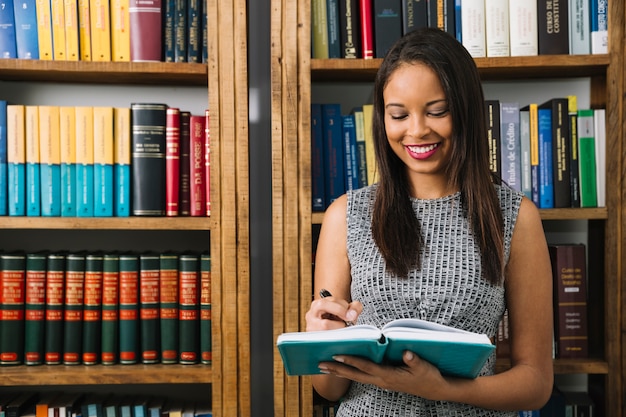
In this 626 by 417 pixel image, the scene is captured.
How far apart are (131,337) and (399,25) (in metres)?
1.03

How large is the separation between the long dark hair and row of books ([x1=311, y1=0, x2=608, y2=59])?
1.59 ft

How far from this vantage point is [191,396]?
191cm

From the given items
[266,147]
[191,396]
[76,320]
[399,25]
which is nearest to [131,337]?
[76,320]

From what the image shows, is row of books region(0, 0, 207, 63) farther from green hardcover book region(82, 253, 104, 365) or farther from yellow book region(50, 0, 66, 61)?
green hardcover book region(82, 253, 104, 365)

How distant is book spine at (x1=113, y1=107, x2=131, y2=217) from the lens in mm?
1639

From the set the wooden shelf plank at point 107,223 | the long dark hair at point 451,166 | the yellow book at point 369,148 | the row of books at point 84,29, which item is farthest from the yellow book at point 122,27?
the long dark hair at point 451,166

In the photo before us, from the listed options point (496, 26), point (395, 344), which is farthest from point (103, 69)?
point (395, 344)

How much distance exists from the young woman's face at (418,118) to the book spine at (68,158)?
2.86 ft

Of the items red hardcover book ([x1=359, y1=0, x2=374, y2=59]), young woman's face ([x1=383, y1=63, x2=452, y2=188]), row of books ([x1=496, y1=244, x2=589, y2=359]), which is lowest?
row of books ([x1=496, y1=244, x2=589, y2=359])

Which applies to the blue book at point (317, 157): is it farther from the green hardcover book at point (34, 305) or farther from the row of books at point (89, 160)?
the green hardcover book at point (34, 305)

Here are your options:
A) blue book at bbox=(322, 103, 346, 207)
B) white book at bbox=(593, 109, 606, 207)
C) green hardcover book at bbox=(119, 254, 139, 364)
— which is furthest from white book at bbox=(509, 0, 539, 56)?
green hardcover book at bbox=(119, 254, 139, 364)

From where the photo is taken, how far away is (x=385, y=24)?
1626mm

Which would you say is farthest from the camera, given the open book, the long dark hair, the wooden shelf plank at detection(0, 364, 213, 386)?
the wooden shelf plank at detection(0, 364, 213, 386)

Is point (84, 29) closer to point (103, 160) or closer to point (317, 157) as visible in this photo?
point (103, 160)
